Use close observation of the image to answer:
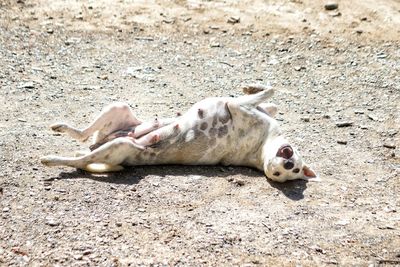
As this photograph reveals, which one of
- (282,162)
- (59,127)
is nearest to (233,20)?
(59,127)

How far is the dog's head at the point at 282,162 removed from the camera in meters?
5.93

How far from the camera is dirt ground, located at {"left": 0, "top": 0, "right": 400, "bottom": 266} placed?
17.0 ft

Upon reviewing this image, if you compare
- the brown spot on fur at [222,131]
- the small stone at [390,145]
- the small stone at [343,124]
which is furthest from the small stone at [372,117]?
the brown spot on fur at [222,131]

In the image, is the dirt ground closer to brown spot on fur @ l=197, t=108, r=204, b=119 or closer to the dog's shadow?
the dog's shadow

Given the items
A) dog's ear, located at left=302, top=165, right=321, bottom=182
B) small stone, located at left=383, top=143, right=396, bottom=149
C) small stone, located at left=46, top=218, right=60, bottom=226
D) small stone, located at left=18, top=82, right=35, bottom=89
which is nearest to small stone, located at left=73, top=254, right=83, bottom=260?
small stone, located at left=46, top=218, right=60, bottom=226

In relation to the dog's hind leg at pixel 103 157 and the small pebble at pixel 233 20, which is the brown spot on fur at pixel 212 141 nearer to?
the dog's hind leg at pixel 103 157

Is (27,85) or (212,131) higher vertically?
(212,131)

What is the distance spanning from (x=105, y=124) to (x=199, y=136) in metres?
0.93

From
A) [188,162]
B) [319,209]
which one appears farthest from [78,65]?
[319,209]

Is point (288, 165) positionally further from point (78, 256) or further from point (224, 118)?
point (78, 256)

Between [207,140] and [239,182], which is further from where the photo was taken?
[207,140]

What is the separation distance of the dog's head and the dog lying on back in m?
0.01

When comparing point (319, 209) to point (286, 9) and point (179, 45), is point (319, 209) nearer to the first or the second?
point (179, 45)

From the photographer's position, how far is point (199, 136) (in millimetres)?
6203
